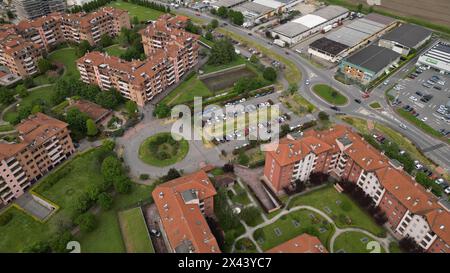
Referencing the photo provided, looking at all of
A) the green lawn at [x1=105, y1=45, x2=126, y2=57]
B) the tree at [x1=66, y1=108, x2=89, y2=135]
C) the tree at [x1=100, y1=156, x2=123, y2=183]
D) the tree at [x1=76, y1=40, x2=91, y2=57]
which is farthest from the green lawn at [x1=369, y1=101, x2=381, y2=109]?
the tree at [x1=76, y1=40, x2=91, y2=57]

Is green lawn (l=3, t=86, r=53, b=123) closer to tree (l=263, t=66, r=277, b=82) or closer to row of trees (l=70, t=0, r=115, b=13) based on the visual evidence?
row of trees (l=70, t=0, r=115, b=13)

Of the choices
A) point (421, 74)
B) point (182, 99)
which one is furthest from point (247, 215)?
point (421, 74)

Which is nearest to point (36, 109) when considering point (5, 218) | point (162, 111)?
point (5, 218)

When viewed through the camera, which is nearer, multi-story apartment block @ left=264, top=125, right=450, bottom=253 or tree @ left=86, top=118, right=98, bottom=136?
multi-story apartment block @ left=264, top=125, right=450, bottom=253

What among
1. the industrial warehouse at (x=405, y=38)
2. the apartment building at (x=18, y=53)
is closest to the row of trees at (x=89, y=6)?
the apartment building at (x=18, y=53)

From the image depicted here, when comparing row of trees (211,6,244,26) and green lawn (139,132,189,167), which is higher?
row of trees (211,6,244,26)

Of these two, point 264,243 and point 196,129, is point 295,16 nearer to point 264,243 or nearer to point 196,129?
point 196,129

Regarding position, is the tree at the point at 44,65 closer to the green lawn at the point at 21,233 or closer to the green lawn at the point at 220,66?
the green lawn at the point at 220,66
